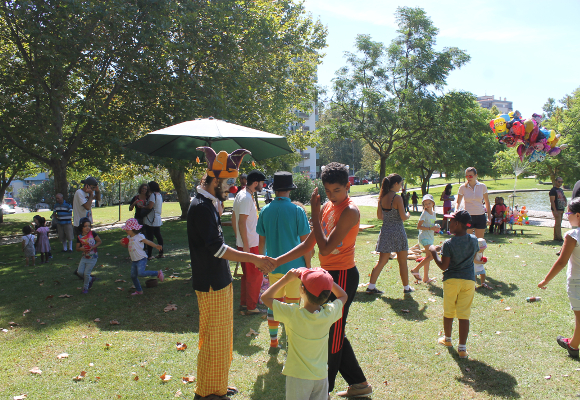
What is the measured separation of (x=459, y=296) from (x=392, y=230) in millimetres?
2354

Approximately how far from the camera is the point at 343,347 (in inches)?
142

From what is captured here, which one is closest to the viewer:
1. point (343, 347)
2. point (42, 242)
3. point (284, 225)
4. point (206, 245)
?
point (206, 245)

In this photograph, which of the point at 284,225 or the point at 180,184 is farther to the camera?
the point at 180,184

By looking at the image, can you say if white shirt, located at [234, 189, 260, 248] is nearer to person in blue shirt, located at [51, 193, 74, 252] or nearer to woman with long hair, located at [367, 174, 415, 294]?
woman with long hair, located at [367, 174, 415, 294]

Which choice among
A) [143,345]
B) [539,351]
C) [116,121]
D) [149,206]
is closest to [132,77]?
[116,121]

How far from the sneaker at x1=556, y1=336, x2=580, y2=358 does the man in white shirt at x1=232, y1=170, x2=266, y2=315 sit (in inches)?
155

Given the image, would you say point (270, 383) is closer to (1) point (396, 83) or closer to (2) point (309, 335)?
(2) point (309, 335)

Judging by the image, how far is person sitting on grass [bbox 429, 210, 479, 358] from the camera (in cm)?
447

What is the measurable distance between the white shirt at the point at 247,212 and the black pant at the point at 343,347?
2320mm

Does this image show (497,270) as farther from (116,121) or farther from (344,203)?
(116,121)

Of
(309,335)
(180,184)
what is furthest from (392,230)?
(180,184)

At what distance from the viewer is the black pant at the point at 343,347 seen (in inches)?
135

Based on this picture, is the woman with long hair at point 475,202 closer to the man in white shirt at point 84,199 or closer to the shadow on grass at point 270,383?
the shadow on grass at point 270,383

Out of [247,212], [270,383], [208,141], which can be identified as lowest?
[270,383]
